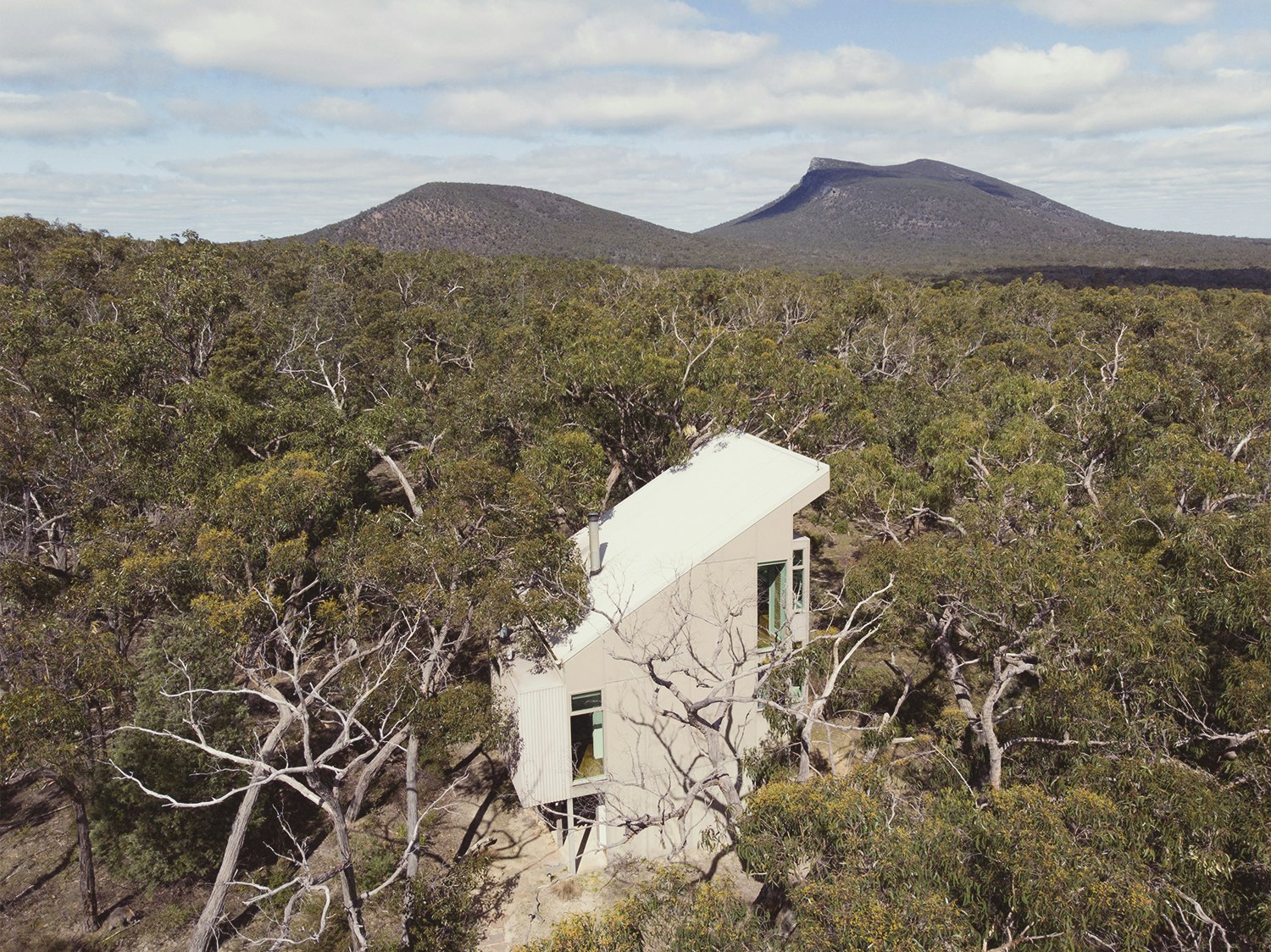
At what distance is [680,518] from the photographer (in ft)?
44.0

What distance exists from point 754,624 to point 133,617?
11.1m

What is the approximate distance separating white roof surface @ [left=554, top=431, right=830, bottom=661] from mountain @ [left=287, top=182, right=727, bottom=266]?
93688mm

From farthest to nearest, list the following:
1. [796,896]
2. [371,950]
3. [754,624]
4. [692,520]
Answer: [692,520], [754,624], [371,950], [796,896]

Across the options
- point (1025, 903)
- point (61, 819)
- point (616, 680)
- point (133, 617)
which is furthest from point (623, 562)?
point (61, 819)

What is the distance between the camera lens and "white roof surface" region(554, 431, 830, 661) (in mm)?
11484

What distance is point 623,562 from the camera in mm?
12766

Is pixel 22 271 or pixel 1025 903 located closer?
pixel 1025 903

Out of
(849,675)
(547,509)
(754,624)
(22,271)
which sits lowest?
(849,675)

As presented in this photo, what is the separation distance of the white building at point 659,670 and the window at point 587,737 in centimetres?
2

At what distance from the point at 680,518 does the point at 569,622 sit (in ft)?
10.2

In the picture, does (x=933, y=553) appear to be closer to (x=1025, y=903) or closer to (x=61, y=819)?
(x=1025, y=903)

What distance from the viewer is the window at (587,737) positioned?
11.2 m

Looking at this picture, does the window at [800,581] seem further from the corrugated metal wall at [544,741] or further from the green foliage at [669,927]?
the green foliage at [669,927]

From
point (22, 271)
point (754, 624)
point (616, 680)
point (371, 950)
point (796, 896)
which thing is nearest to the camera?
point (796, 896)
